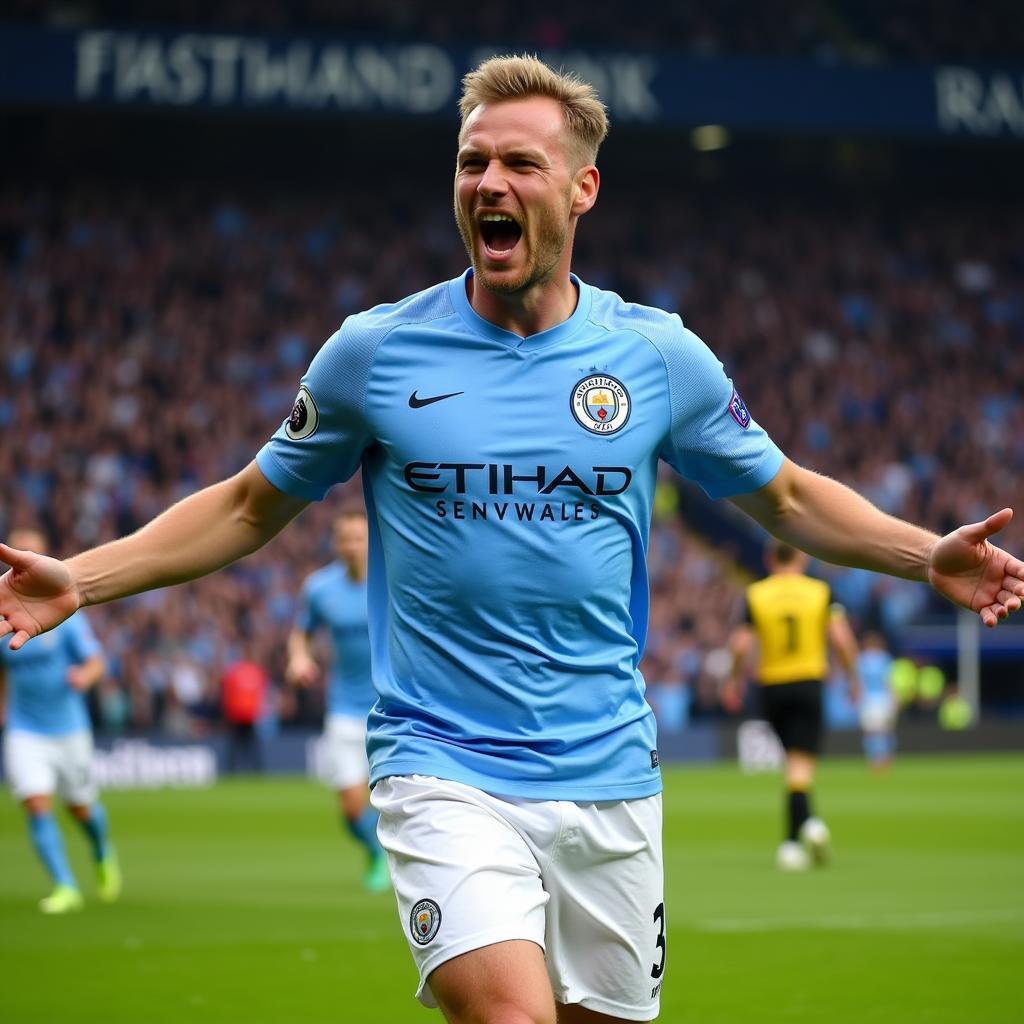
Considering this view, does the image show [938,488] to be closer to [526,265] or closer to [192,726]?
[192,726]

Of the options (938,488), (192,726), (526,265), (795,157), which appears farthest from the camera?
(795,157)

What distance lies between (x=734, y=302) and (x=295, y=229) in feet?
30.2

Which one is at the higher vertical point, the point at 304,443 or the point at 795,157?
the point at 795,157

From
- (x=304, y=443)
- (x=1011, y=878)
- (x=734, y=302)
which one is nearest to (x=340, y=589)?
(x=1011, y=878)

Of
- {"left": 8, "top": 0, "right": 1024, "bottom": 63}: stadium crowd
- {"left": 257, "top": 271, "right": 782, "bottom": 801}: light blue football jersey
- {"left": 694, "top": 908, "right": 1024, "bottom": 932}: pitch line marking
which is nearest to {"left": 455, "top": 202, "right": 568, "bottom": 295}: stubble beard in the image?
{"left": 257, "top": 271, "right": 782, "bottom": 801}: light blue football jersey

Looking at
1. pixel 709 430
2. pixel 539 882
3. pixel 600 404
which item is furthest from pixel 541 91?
pixel 539 882

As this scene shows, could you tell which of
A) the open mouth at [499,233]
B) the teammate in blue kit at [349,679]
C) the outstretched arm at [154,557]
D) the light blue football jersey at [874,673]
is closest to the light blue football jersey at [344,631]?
the teammate in blue kit at [349,679]

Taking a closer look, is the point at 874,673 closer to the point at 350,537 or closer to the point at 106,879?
the point at 350,537

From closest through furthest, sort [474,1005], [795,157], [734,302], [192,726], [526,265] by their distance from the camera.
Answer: [474,1005] → [526,265] → [192,726] → [734,302] → [795,157]

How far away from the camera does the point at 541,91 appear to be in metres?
4.86

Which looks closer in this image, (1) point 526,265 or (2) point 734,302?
(1) point 526,265

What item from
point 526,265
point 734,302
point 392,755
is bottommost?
point 392,755

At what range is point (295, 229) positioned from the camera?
134 feet

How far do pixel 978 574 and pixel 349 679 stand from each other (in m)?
10.5
